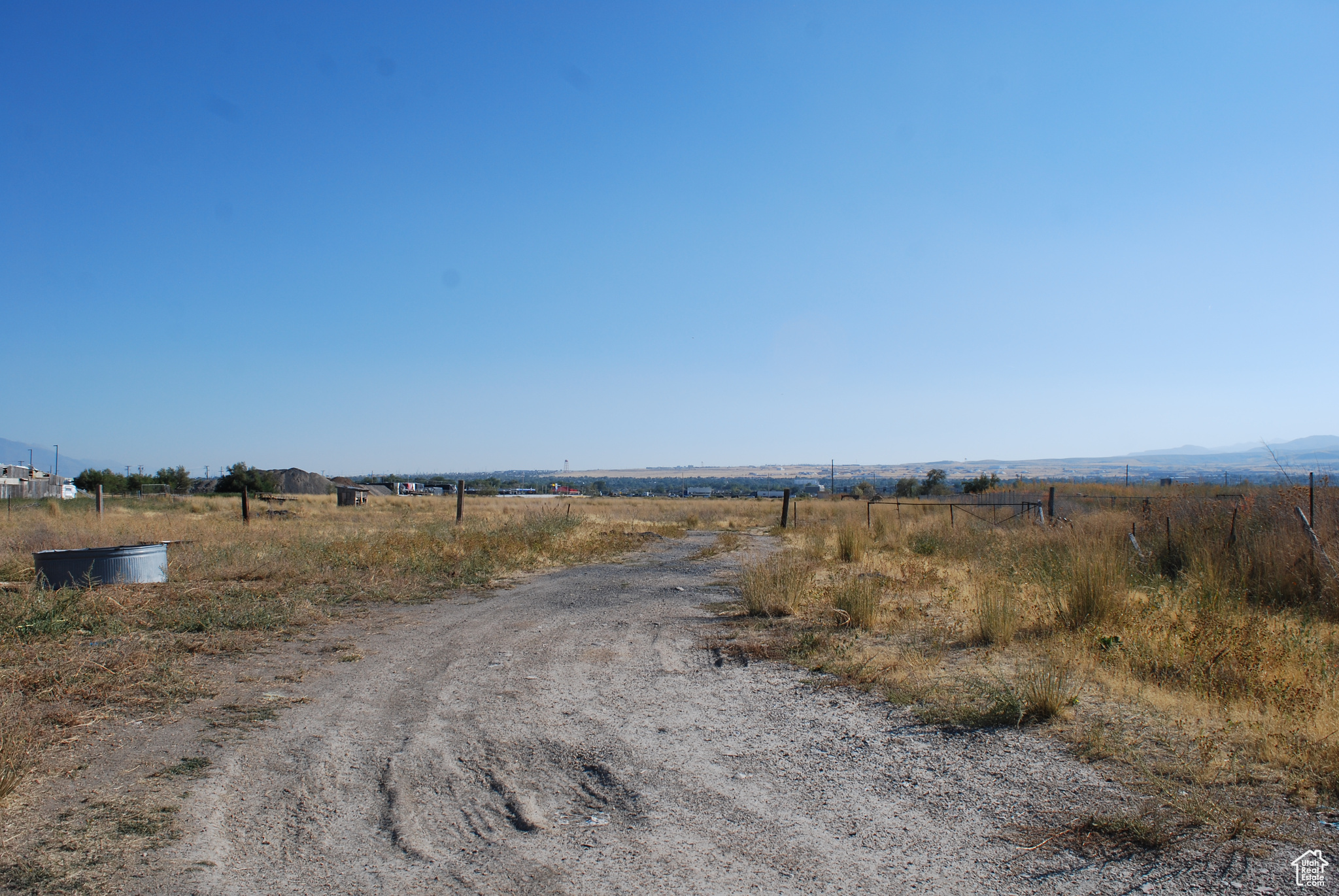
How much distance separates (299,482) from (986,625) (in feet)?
258

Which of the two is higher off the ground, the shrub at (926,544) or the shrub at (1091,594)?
the shrub at (1091,594)

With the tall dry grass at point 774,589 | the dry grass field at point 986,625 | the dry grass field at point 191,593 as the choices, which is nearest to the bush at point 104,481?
the dry grass field at point 191,593

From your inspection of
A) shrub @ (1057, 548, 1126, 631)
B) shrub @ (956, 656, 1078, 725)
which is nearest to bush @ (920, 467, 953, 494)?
shrub @ (1057, 548, 1126, 631)

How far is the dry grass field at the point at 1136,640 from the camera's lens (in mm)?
4746

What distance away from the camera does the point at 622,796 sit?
445 centimetres

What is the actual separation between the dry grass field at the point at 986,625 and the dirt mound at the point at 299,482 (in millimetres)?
60059

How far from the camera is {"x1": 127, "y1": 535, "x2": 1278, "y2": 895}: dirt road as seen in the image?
3.52 meters

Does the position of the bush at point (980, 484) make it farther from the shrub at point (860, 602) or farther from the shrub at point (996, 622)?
the shrub at point (996, 622)

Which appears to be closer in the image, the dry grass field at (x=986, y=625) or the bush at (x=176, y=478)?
the dry grass field at (x=986, y=625)

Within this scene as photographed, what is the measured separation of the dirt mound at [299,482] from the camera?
73.6m

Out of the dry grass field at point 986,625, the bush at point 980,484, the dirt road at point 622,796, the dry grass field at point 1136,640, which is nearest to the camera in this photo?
the dirt road at point 622,796

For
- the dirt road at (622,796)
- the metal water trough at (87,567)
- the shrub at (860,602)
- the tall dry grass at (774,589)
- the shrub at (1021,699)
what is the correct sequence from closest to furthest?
the dirt road at (622,796)
the shrub at (1021,699)
the shrub at (860,602)
the tall dry grass at (774,589)
the metal water trough at (87,567)

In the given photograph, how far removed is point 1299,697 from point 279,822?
6.85 meters

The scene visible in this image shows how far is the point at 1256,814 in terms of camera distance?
3.97 metres
